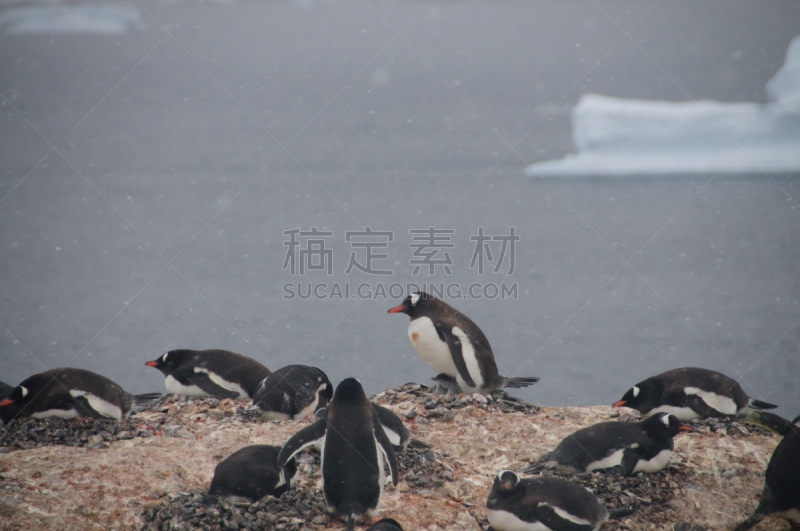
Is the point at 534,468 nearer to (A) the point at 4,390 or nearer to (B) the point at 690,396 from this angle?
(B) the point at 690,396

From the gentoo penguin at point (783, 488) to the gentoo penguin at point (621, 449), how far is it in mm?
329

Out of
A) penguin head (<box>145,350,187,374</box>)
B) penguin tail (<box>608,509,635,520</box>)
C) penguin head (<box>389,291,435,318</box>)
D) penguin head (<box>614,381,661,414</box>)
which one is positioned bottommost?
penguin tail (<box>608,509,635,520</box>)

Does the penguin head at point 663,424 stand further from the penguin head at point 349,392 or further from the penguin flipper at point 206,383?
the penguin flipper at point 206,383

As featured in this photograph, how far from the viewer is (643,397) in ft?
9.49

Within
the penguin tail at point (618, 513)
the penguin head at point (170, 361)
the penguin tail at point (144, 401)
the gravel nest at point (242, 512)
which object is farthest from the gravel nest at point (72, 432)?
the penguin tail at point (618, 513)

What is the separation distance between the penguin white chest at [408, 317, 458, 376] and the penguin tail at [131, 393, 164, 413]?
1.44 m

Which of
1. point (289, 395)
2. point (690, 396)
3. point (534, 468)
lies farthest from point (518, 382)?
point (289, 395)

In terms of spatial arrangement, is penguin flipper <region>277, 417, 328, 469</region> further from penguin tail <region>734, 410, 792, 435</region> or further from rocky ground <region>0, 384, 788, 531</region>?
penguin tail <region>734, 410, 792, 435</region>

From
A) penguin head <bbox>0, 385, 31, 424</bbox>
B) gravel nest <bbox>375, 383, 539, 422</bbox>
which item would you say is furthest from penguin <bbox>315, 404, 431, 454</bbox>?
penguin head <bbox>0, 385, 31, 424</bbox>

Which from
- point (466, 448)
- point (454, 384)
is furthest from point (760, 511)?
point (454, 384)

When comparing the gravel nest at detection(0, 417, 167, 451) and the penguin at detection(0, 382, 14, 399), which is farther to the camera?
the penguin at detection(0, 382, 14, 399)

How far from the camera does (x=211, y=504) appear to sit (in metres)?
2.01

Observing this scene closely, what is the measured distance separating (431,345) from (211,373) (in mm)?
1177

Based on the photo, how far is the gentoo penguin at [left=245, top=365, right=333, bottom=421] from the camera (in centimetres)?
291
